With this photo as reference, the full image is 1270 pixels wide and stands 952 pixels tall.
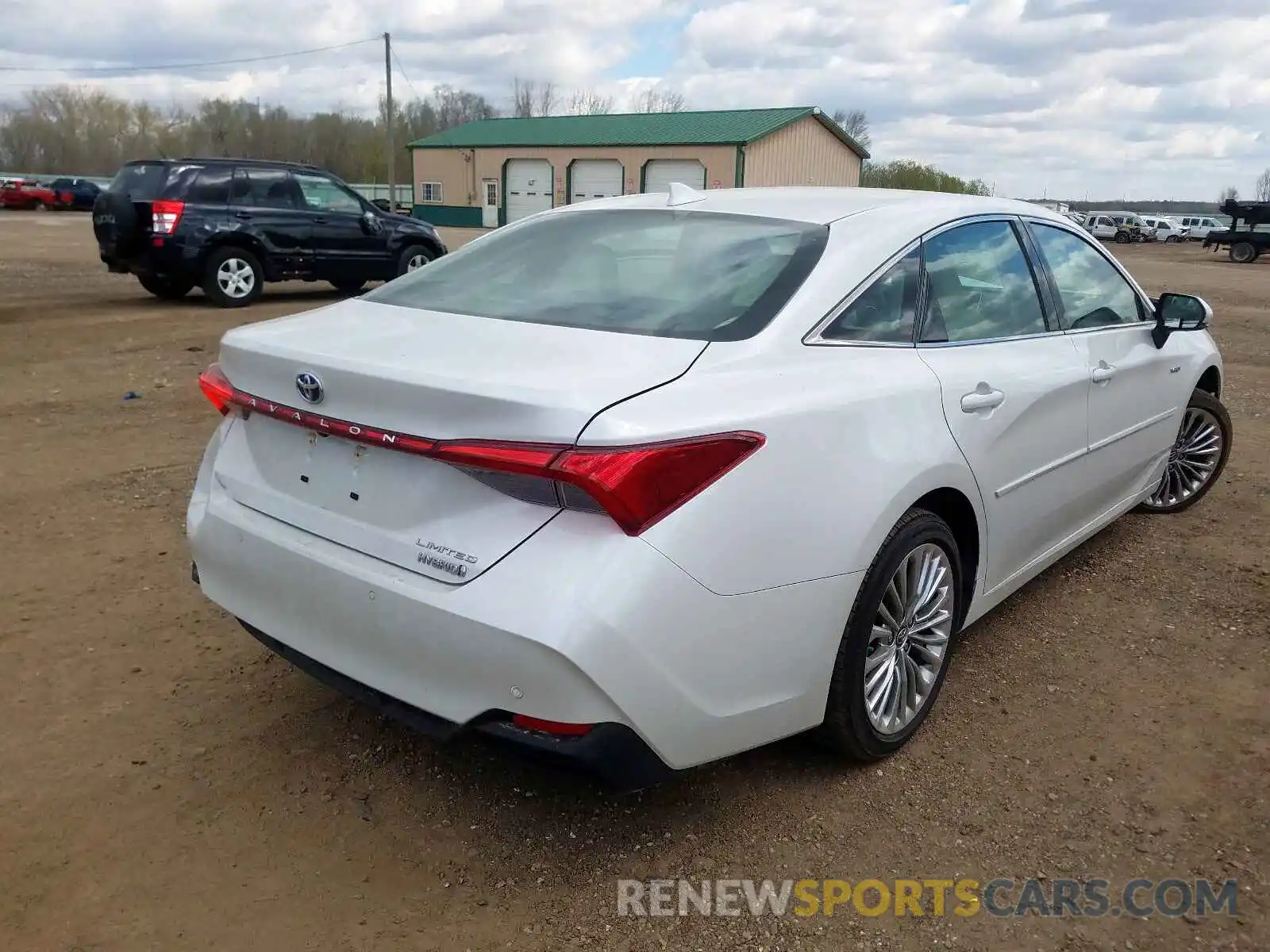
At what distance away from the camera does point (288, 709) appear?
320cm

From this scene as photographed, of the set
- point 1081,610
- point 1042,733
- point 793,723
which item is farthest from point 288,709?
point 1081,610

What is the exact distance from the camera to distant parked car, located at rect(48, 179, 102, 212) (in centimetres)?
4603

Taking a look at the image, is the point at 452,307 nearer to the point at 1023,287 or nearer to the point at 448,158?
the point at 1023,287

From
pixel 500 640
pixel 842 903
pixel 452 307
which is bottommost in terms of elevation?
pixel 842 903

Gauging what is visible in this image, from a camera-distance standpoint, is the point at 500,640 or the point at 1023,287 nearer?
the point at 500,640

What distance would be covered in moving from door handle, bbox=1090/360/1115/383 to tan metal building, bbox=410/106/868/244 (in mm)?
31887

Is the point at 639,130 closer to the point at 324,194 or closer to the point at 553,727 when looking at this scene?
the point at 324,194

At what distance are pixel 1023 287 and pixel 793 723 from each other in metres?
1.98

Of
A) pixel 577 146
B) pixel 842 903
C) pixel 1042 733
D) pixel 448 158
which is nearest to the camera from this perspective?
pixel 842 903

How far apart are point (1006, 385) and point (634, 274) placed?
4.10 feet

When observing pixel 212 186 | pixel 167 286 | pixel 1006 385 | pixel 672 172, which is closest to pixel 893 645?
pixel 1006 385

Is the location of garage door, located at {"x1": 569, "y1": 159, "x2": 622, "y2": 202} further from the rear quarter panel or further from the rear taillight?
the rear quarter panel

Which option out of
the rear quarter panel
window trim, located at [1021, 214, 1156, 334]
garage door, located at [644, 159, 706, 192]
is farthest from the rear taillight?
garage door, located at [644, 159, 706, 192]

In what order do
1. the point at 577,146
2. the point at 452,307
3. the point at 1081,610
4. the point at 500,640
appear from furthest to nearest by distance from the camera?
1. the point at 577,146
2. the point at 1081,610
3. the point at 452,307
4. the point at 500,640
